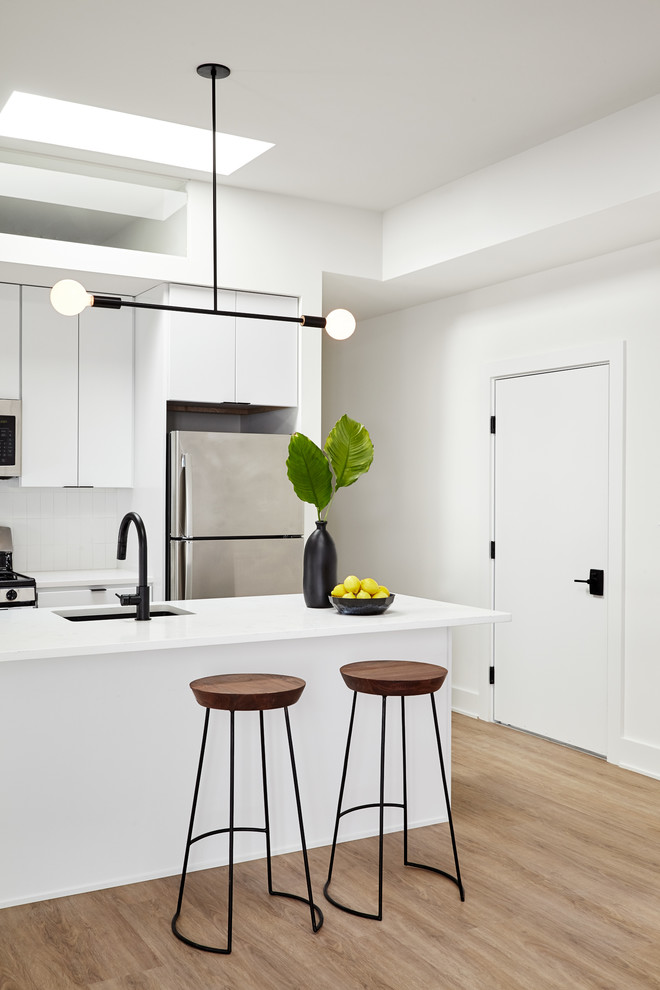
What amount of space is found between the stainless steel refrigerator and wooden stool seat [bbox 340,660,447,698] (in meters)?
1.86

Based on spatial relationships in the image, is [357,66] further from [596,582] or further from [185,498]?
[596,582]

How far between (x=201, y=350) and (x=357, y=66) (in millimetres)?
1855

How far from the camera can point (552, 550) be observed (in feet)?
15.8

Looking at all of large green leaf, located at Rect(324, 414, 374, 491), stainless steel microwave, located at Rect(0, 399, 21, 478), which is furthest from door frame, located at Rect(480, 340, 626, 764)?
stainless steel microwave, located at Rect(0, 399, 21, 478)

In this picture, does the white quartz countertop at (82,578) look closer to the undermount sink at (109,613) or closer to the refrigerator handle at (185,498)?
the refrigerator handle at (185,498)

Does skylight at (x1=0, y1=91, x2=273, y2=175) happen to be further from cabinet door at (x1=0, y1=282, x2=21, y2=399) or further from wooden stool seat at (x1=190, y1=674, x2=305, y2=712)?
wooden stool seat at (x1=190, y1=674, x2=305, y2=712)

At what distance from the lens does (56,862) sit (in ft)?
9.37

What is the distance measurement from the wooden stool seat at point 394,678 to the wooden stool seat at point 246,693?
0.19 metres

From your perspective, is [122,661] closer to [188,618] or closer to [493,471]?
[188,618]

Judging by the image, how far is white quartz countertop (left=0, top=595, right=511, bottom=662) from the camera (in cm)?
278

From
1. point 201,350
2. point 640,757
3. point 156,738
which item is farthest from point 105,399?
point 640,757

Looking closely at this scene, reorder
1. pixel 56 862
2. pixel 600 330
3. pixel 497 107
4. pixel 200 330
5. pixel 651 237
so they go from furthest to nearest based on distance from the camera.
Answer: pixel 200 330, pixel 600 330, pixel 651 237, pixel 497 107, pixel 56 862

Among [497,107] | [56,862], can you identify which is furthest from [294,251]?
[56,862]

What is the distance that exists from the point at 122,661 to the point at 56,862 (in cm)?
66
